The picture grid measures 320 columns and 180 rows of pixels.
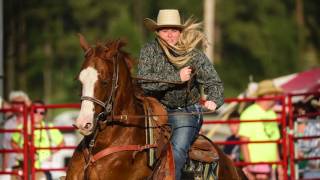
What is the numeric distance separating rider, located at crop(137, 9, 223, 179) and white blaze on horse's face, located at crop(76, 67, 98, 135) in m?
0.70

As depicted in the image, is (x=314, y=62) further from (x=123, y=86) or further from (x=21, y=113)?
(x=123, y=86)

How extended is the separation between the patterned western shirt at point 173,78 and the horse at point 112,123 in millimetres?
154

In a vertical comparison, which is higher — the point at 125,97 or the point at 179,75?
the point at 179,75

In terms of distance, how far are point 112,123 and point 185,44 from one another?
101cm

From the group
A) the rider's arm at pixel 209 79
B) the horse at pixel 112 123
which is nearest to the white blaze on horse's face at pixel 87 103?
Result: the horse at pixel 112 123

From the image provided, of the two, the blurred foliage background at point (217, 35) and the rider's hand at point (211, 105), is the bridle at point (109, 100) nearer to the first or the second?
the rider's hand at point (211, 105)

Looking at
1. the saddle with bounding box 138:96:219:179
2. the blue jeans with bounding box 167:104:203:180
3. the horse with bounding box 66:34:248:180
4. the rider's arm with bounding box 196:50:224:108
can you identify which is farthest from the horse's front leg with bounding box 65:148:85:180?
the rider's arm with bounding box 196:50:224:108

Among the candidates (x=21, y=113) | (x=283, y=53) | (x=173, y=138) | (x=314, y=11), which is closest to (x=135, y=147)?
(x=173, y=138)

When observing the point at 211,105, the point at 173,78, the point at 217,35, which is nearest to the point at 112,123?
the point at 173,78

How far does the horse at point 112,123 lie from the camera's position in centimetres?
768

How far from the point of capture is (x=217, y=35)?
6116 cm

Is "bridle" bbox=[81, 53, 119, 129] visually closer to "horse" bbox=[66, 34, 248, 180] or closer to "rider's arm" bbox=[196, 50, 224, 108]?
"horse" bbox=[66, 34, 248, 180]

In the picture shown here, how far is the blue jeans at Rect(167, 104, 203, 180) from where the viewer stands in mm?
8227

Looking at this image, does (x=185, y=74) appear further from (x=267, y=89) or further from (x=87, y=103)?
(x=267, y=89)
